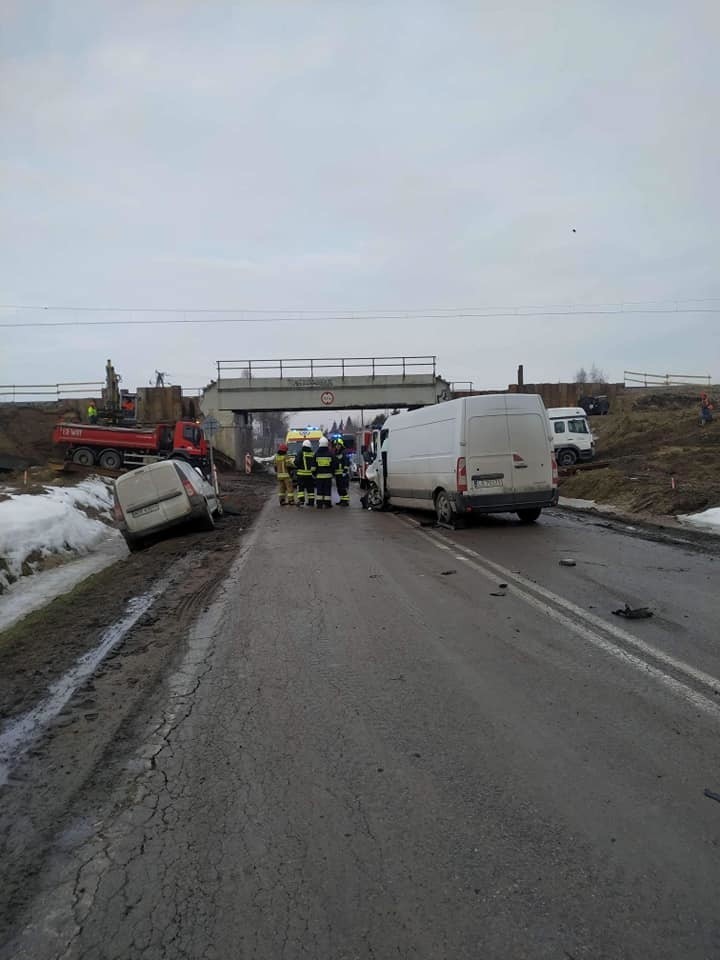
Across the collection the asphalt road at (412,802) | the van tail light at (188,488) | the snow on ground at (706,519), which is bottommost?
the asphalt road at (412,802)

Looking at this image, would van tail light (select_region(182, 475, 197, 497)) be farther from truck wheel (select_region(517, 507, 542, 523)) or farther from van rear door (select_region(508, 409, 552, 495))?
truck wheel (select_region(517, 507, 542, 523))

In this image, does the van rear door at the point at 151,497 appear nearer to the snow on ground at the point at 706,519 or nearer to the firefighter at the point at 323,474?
the firefighter at the point at 323,474

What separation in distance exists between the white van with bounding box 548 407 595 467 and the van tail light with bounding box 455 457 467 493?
1639 cm

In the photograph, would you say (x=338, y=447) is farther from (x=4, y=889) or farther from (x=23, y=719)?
(x=4, y=889)

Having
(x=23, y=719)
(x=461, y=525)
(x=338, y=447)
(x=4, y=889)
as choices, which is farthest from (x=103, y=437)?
(x=4, y=889)

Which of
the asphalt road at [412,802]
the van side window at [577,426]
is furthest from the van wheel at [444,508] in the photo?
the van side window at [577,426]

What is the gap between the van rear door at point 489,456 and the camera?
12.9 meters

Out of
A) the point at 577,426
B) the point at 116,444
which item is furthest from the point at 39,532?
the point at 577,426

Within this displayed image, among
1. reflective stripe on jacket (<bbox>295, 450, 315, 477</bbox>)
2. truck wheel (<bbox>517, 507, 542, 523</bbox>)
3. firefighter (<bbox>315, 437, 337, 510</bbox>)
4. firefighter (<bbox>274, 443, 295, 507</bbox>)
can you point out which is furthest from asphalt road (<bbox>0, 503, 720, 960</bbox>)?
firefighter (<bbox>274, 443, 295, 507</bbox>)

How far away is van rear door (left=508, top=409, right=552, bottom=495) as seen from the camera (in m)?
13.1

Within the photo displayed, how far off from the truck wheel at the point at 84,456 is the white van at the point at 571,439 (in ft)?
66.1

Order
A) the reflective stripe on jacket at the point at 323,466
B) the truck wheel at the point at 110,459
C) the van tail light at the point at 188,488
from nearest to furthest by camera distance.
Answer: the van tail light at the point at 188,488 < the reflective stripe on jacket at the point at 323,466 < the truck wheel at the point at 110,459

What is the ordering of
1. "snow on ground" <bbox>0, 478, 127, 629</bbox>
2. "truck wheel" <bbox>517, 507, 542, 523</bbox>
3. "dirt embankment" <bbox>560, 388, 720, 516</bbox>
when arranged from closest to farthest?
1. "snow on ground" <bbox>0, 478, 127, 629</bbox>
2. "truck wheel" <bbox>517, 507, 542, 523</bbox>
3. "dirt embankment" <bbox>560, 388, 720, 516</bbox>

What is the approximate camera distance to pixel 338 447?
22.5 metres
